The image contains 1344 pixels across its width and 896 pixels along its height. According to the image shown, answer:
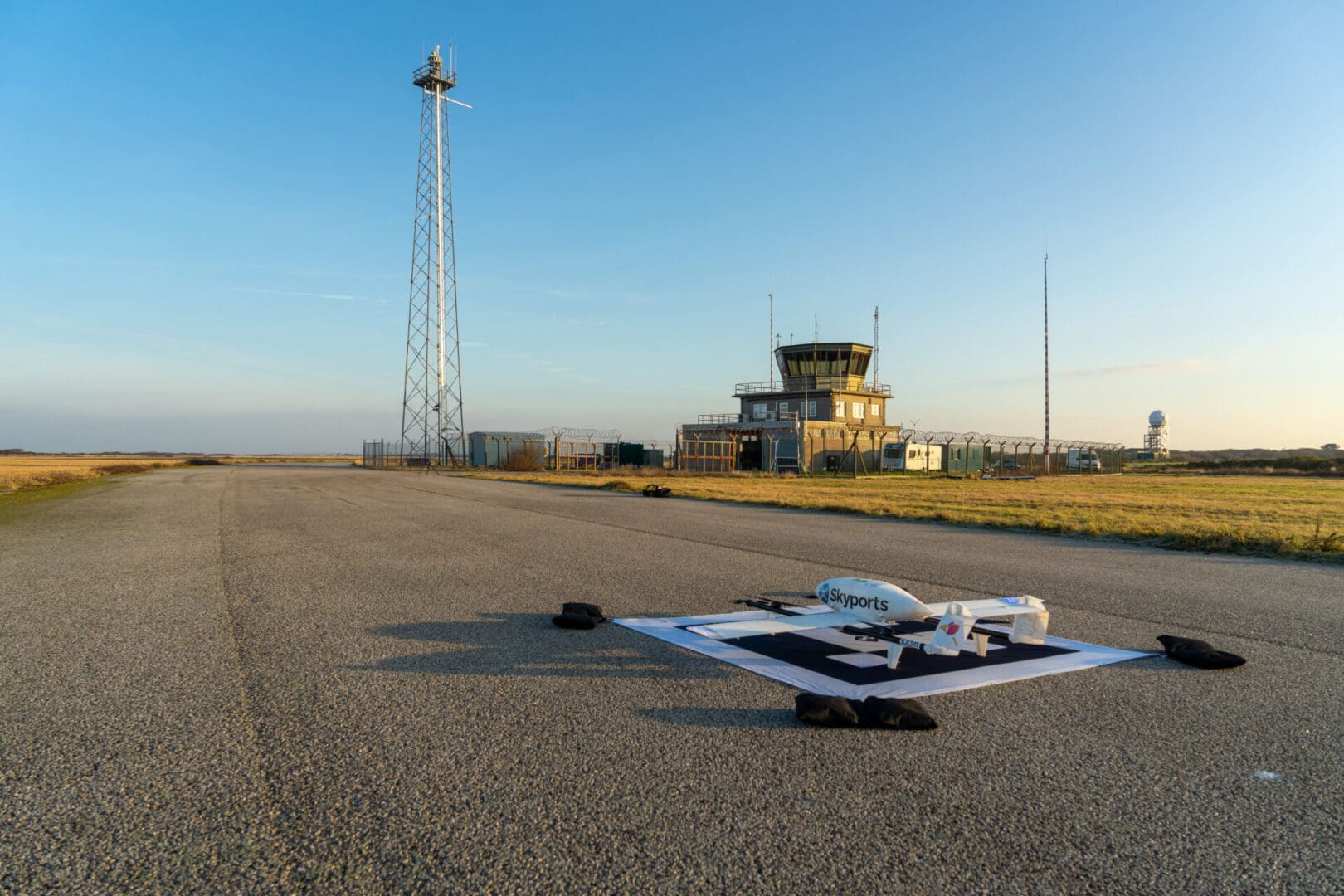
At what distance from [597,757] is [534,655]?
7.25 feet

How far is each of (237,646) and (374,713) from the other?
8.32ft

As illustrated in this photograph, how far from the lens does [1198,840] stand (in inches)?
127

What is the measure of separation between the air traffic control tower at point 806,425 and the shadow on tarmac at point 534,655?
4672cm

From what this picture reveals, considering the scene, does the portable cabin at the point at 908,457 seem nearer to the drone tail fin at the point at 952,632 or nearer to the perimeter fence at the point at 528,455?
the perimeter fence at the point at 528,455

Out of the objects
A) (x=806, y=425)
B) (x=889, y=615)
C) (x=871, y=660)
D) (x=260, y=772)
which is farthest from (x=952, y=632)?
(x=806, y=425)

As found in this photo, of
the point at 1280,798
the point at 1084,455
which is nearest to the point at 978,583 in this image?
the point at 1280,798

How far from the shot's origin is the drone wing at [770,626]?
605 cm

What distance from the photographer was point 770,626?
6.49m

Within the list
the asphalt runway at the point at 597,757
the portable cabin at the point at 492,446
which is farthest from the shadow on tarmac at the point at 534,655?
the portable cabin at the point at 492,446

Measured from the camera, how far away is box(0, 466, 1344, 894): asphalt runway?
3023 millimetres

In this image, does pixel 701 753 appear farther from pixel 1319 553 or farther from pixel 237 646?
pixel 1319 553

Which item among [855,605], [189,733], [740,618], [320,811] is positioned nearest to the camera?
[320,811]

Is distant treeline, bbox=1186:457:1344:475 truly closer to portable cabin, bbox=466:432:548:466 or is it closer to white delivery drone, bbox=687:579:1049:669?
portable cabin, bbox=466:432:548:466

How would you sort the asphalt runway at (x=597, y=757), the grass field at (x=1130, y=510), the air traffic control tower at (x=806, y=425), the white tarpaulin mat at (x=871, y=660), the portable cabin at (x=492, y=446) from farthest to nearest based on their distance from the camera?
the portable cabin at (x=492, y=446) < the air traffic control tower at (x=806, y=425) < the grass field at (x=1130, y=510) < the white tarpaulin mat at (x=871, y=660) < the asphalt runway at (x=597, y=757)
